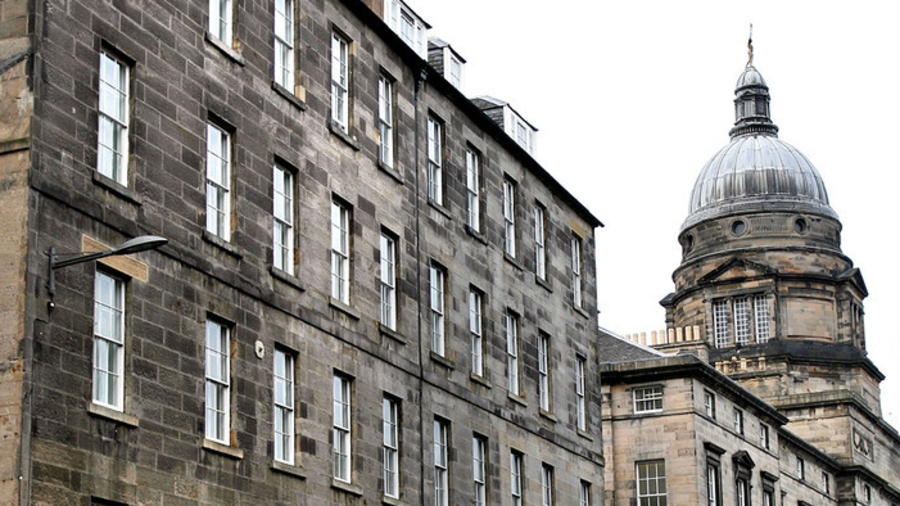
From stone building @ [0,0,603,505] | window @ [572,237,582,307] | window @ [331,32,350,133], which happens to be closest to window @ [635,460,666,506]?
window @ [572,237,582,307]

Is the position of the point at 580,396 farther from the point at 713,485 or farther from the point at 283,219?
the point at 713,485

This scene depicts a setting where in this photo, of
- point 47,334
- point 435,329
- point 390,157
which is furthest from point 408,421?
point 47,334

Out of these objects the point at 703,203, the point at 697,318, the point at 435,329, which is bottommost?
the point at 435,329

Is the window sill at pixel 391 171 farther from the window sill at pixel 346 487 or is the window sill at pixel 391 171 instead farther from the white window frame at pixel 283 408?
the window sill at pixel 346 487

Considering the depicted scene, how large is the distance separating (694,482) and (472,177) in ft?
86.1

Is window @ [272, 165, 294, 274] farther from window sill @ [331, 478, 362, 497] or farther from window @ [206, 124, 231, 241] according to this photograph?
window sill @ [331, 478, 362, 497]

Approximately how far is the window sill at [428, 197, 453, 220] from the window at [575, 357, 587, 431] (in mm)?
8659

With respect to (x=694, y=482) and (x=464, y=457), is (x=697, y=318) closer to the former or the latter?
(x=694, y=482)

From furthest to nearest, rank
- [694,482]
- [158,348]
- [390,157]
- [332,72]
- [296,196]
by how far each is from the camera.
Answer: [694,482]
[390,157]
[332,72]
[296,196]
[158,348]

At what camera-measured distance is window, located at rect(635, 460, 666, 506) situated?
220 ft

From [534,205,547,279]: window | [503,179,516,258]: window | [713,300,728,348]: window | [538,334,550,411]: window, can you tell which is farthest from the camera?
[713,300,728,348]: window

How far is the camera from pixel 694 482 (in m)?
66.1

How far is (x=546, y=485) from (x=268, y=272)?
15.2m

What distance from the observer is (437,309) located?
40312mm
